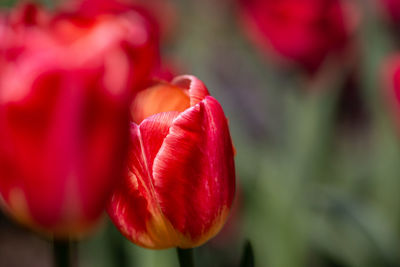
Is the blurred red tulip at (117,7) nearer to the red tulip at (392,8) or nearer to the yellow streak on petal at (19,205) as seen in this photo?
the red tulip at (392,8)

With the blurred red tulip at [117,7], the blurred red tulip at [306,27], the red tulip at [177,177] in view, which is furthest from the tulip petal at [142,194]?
the blurred red tulip at [306,27]

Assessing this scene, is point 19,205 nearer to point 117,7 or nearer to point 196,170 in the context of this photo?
point 196,170

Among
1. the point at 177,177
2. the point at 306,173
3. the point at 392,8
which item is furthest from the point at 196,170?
the point at 392,8

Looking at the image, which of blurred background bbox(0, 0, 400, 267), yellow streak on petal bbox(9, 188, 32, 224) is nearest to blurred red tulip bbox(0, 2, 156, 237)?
yellow streak on petal bbox(9, 188, 32, 224)

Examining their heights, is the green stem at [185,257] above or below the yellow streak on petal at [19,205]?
Answer: below

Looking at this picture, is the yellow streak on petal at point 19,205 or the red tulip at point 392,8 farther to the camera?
the red tulip at point 392,8

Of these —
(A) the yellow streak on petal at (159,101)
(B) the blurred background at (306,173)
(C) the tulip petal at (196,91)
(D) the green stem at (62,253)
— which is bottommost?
(B) the blurred background at (306,173)

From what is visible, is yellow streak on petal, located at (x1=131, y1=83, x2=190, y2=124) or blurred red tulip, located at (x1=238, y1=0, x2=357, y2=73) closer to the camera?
yellow streak on petal, located at (x1=131, y1=83, x2=190, y2=124)

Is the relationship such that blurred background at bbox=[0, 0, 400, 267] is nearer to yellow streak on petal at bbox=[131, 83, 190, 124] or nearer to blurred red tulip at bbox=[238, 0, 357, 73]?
blurred red tulip at bbox=[238, 0, 357, 73]
